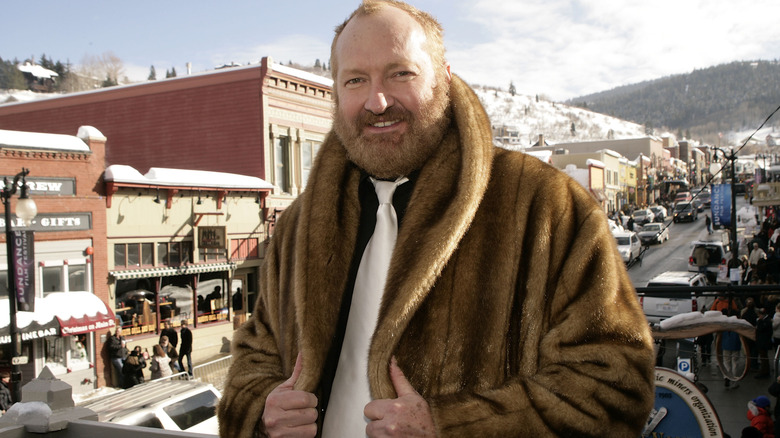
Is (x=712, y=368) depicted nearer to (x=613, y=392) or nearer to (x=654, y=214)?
(x=613, y=392)

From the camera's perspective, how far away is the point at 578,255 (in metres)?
1.78

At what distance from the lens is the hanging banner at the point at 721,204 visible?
28705mm

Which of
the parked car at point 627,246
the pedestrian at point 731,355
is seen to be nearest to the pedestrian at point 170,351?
the pedestrian at point 731,355

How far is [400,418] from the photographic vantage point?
1.71 m

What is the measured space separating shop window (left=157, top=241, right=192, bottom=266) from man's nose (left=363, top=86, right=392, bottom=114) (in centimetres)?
1834

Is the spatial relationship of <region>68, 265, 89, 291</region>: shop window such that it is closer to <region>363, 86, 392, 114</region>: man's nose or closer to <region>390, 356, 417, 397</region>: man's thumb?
<region>363, 86, 392, 114</region>: man's nose

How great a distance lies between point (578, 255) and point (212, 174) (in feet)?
67.4

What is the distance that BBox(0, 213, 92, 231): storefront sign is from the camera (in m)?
16.0

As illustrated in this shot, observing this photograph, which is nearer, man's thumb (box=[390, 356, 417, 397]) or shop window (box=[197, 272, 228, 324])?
man's thumb (box=[390, 356, 417, 397])

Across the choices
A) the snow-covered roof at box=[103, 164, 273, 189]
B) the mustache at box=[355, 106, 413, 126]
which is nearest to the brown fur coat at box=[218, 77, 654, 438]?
the mustache at box=[355, 106, 413, 126]

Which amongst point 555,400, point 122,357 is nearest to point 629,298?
point 555,400

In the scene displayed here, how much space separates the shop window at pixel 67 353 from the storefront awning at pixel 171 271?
2047 mm

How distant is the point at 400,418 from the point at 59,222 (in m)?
17.4

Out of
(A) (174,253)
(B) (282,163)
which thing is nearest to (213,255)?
(A) (174,253)
